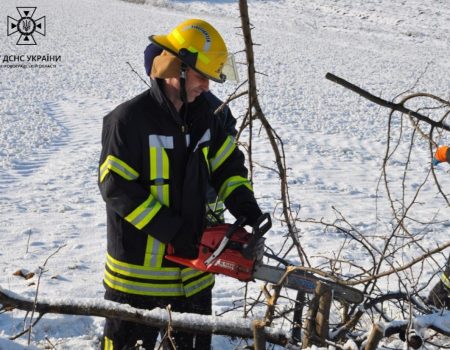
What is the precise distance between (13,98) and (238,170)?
9.45 meters

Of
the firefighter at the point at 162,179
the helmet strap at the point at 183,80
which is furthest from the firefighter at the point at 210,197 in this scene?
the helmet strap at the point at 183,80

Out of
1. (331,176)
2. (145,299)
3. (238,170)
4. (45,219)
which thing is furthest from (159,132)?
(331,176)

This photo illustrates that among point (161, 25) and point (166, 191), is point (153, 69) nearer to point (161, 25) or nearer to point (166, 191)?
point (166, 191)

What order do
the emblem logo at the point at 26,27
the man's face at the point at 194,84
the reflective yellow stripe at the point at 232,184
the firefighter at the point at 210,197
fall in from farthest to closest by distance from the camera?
the emblem logo at the point at 26,27
the reflective yellow stripe at the point at 232,184
the firefighter at the point at 210,197
the man's face at the point at 194,84

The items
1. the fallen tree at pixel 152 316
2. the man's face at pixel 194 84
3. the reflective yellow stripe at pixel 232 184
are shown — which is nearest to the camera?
the fallen tree at pixel 152 316

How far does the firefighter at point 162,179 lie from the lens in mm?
2412

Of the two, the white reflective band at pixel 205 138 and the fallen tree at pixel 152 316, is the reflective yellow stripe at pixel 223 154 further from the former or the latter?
the fallen tree at pixel 152 316

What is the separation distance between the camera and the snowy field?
14.8 feet

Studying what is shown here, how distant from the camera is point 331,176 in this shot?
729cm

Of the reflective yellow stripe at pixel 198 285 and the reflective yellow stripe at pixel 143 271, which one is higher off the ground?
the reflective yellow stripe at pixel 143 271

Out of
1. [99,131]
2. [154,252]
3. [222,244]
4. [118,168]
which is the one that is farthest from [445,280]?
[99,131]

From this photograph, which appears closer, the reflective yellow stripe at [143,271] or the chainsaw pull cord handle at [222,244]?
the chainsaw pull cord handle at [222,244]

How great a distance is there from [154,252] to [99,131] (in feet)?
22.7

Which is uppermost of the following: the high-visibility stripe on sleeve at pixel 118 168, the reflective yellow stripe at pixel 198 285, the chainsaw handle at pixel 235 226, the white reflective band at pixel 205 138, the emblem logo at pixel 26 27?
the emblem logo at pixel 26 27
